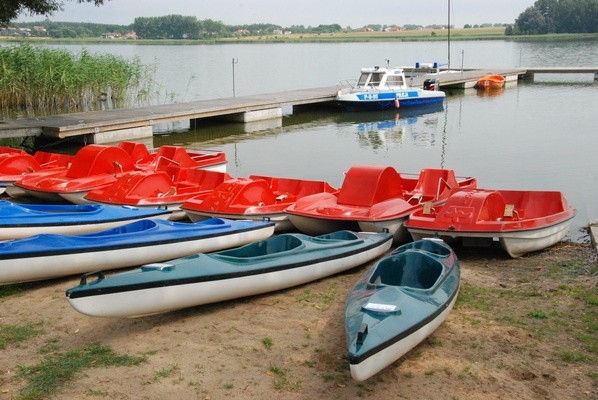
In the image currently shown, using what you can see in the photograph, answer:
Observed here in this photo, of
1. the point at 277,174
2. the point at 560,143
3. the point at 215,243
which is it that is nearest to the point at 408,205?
the point at 215,243

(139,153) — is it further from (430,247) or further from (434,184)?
(430,247)

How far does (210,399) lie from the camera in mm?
5746

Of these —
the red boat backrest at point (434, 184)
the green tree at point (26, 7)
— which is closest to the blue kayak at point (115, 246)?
the red boat backrest at point (434, 184)

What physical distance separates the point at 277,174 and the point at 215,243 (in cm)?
949

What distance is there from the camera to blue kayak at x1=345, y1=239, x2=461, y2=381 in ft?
18.2

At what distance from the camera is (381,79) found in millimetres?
34125

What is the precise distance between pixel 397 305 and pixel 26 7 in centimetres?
1776

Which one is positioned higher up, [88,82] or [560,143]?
[88,82]

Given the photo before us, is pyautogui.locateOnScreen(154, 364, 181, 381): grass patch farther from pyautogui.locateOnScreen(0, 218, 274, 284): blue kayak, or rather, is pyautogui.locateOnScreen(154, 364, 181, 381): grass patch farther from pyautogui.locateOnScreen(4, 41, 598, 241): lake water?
pyautogui.locateOnScreen(4, 41, 598, 241): lake water

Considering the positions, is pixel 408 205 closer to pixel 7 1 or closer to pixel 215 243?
pixel 215 243

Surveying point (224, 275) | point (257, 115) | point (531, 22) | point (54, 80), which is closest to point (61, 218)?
point (224, 275)

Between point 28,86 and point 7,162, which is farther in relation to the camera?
point 28,86

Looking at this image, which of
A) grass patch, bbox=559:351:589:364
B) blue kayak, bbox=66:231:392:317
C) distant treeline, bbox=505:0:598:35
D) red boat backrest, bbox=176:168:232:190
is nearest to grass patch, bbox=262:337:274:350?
blue kayak, bbox=66:231:392:317

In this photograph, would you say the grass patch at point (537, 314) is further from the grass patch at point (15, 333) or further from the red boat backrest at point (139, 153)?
the red boat backrest at point (139, 153)
